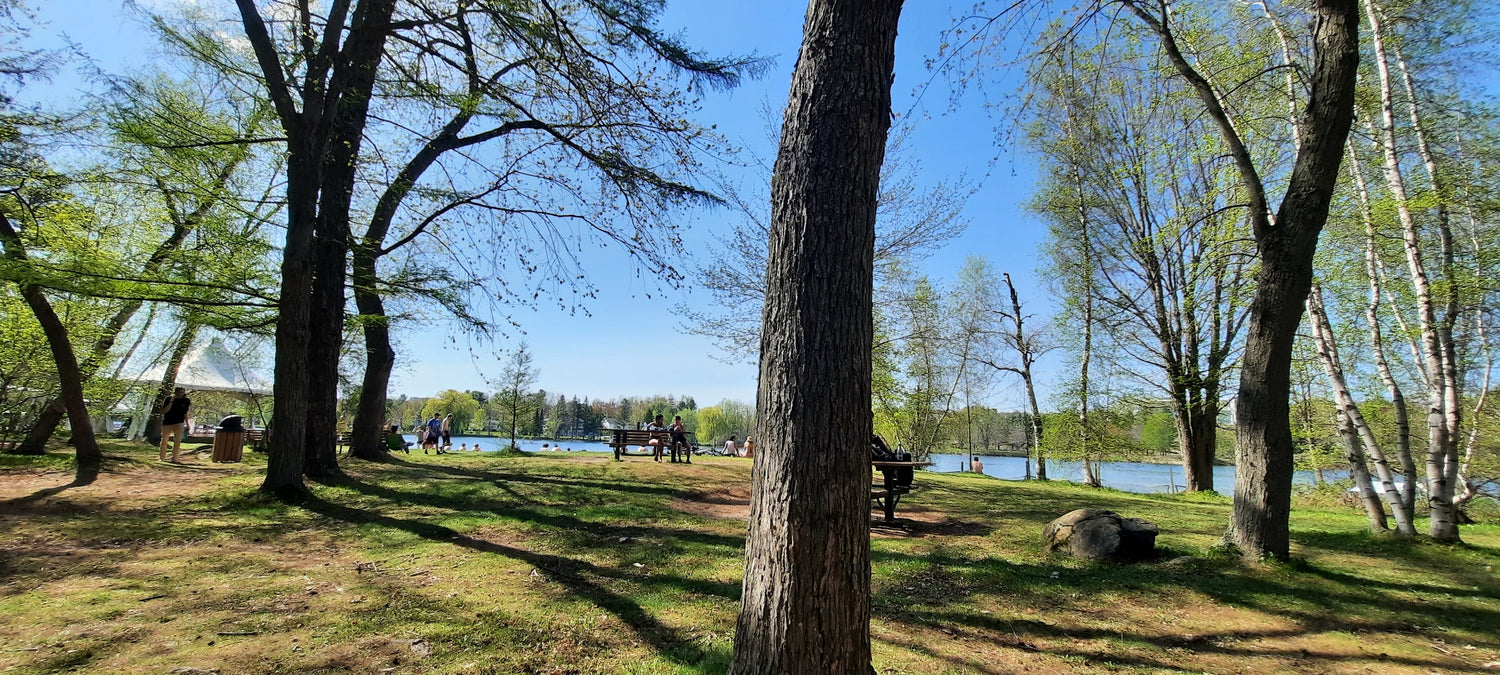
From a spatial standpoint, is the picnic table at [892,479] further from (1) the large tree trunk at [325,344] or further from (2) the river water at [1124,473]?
(1) the large tree trunk at [325,344]

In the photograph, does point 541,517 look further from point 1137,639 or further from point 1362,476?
point 1362,476

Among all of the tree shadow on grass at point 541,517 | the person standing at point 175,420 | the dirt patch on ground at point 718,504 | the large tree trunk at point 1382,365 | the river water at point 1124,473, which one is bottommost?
the river water at point 1124,473

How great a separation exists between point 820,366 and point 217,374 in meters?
22.8

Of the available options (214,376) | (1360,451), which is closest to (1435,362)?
(1360,451)

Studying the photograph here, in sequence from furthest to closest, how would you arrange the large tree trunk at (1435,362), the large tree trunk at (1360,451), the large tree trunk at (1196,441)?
the large tree trunk at (1196,441), the large tree trunk at (1360,451), the large tree trunk at (1435,362)

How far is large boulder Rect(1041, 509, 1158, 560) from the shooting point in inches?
209

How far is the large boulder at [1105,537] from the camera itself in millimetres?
5301

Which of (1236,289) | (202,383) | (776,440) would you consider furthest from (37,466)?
(1236,289)

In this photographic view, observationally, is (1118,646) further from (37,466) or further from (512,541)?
(37,466)

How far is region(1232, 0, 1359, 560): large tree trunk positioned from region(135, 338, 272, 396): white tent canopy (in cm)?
2253

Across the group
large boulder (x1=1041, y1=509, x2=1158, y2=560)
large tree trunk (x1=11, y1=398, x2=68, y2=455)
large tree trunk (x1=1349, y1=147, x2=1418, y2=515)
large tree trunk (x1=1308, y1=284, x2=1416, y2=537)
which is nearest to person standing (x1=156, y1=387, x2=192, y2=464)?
large tree trunk (x1=11, y1=398, x2=68, y2=455)

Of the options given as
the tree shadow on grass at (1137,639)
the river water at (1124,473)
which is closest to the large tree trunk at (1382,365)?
the river water at (1124,473)

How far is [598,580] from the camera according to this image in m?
4.35

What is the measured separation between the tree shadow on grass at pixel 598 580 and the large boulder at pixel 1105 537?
338cm
